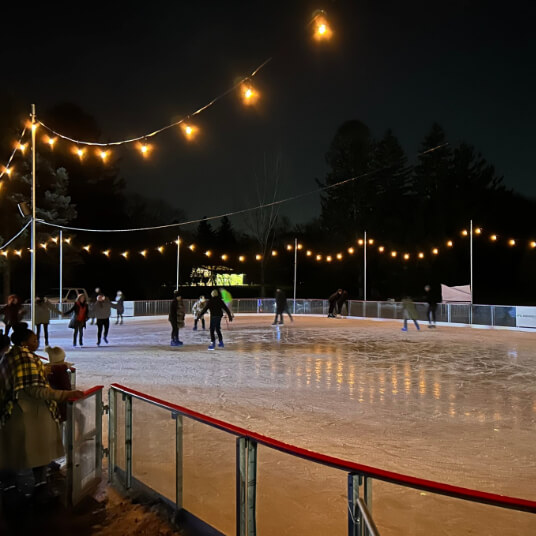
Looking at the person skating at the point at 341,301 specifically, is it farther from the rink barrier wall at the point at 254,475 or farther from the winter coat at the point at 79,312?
the rink barrier wall at the point at 254,475

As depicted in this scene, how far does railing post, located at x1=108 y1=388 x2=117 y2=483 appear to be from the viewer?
4141mm

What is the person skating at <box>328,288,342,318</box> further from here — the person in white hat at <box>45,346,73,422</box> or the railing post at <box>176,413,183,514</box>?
the railing post at <box>176,413,183,514</box>

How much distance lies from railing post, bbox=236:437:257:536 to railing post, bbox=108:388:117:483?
1684 millimetres

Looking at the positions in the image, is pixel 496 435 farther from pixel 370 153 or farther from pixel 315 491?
pixel 370 153

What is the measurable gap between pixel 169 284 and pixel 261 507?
38.4 meters

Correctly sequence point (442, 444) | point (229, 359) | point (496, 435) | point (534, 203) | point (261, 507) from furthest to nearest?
point (534, 203) < point (229, 359) < point (496, 435) < point (442, 444) < point (261, 507)

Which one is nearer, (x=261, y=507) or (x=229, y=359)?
(x=261, y=507)

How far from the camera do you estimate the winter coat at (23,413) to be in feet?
11.6

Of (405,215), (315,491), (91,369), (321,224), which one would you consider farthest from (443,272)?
(315,491)

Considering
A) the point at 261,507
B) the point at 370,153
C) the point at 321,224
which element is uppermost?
the point at 370,153

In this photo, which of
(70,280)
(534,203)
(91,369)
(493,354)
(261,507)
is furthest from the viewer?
(534,203)

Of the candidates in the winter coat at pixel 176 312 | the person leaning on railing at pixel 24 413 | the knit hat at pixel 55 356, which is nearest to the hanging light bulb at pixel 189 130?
the winter coat at pixel 176 312

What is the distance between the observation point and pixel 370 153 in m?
45.4

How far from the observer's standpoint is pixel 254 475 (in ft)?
8.91
